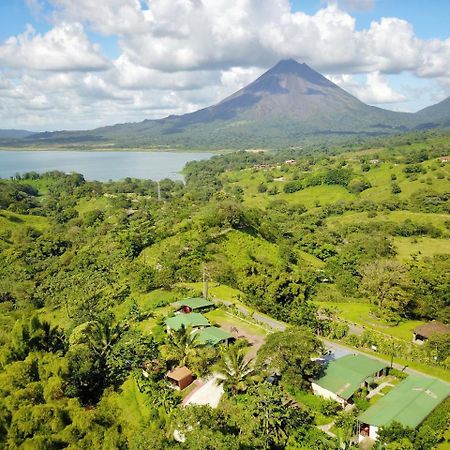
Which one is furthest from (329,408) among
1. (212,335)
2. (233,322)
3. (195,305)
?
→ (195,305)

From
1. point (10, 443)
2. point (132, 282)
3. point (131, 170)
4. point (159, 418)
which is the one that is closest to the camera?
point (10, 443)

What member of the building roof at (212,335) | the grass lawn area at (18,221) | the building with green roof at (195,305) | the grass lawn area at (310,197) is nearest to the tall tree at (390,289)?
the building with green roof at (195,305)

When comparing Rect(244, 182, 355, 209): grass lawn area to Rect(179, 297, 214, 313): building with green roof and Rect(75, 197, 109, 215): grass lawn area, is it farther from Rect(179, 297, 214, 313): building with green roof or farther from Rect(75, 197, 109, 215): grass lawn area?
Rect(179, 297, 214, 313): building with green roof

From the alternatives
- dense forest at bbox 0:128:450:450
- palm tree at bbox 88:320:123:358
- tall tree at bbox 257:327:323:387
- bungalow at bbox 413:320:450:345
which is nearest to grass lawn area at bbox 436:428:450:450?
dense forest at bbox 0:128:450:450

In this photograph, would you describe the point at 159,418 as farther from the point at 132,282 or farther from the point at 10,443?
the point at 132,282

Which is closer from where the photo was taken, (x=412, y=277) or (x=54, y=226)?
(x=412, y=277)

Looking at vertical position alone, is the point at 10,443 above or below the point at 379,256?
above

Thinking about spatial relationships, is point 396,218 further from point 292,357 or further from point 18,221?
point 18,221

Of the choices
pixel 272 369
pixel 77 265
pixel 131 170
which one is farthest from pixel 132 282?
pixel 131 170
